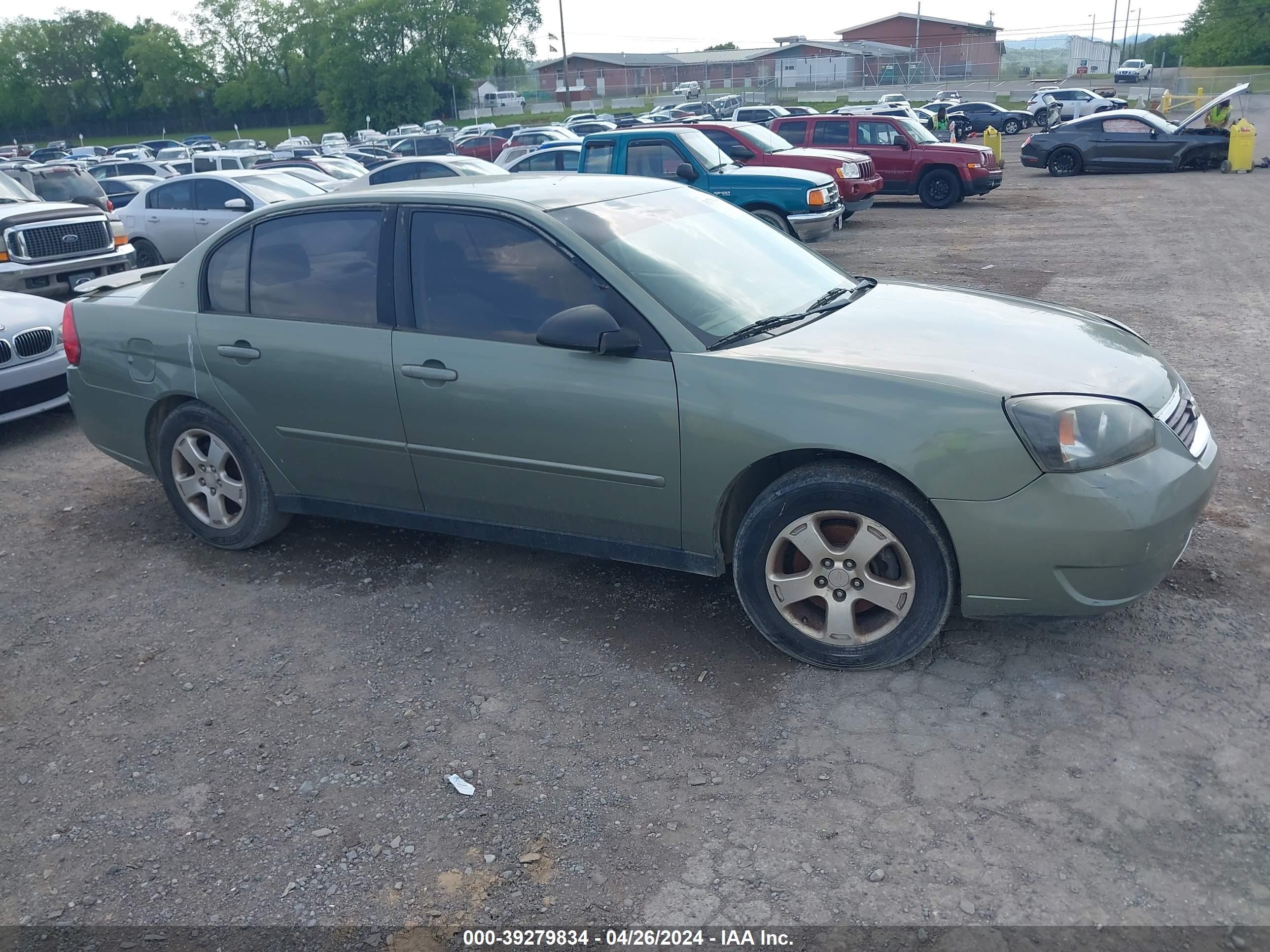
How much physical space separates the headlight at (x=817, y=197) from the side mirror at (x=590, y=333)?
1038cm

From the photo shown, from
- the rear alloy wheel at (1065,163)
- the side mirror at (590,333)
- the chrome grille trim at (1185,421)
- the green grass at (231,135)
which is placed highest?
the side mirror at (590,333)

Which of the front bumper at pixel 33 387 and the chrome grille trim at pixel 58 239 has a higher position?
the chrome grille trim at pixel 58 239

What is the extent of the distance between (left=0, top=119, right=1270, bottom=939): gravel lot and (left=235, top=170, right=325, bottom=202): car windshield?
1010 centimetres

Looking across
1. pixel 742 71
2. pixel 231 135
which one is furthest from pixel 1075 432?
pixel 231 135

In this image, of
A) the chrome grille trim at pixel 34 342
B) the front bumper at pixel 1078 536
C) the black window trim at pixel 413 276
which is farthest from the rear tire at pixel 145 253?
the front bumper at pixel 1078 536

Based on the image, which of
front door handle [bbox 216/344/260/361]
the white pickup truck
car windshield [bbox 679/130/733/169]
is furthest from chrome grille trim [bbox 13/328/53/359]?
the white pickup truck

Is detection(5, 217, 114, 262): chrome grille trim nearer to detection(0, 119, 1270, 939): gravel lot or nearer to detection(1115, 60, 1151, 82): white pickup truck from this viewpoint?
detection(0, 119, 1270, 939): gravel lot

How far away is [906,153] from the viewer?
19547mm

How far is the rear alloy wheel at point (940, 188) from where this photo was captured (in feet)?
63.7

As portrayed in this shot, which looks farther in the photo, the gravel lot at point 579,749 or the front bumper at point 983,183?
the front bumper at point 983,183

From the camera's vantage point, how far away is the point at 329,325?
4.51 meters

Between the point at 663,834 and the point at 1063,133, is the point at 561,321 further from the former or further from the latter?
the point at 1063,133

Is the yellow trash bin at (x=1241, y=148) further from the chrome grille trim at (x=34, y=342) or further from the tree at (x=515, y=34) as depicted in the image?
the tree at (x=515, y=34)

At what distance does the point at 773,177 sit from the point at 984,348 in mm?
10461
